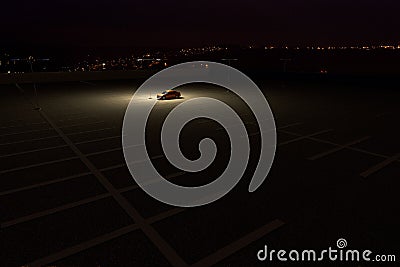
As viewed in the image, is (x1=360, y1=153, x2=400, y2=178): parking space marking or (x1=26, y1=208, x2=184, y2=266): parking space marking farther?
(x1=360, y1=153, x2=400, y2=178): parking space marking

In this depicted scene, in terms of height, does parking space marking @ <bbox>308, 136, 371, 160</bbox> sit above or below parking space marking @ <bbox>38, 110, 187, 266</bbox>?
below

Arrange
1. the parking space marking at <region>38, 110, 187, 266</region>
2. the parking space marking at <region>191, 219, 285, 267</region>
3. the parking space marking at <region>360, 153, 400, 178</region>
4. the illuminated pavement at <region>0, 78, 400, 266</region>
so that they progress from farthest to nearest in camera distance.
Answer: the parking space marking at <region>360, 153, 400, 178</region>
the illuminated pavement at <region>0, 78, 400, 266</region>
the parking space marking at <region>38, 110, 187, 266</region>
the parking space marking at <region>191, 219, 285, 267</region>

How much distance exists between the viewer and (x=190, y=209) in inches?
263

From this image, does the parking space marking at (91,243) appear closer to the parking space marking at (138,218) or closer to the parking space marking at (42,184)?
the parking space marking at (138,218)

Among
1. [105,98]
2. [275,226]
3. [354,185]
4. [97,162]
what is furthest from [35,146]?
[105,98]

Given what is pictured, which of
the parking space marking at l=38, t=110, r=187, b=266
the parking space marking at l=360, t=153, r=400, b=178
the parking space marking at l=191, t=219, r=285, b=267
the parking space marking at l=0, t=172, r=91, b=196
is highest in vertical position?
the parking space marking at l=0, t=172, r=91, b=196

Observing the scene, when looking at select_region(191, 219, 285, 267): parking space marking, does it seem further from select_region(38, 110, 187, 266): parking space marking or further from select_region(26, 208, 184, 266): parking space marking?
select_region(26, 208, 184, 266): parking space marking

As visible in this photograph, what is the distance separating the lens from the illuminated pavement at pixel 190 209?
5.25 meters

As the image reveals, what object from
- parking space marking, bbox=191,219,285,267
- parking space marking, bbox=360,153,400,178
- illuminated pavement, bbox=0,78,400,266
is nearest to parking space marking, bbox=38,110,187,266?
illuminated pavement, bbox=0,78,400,266

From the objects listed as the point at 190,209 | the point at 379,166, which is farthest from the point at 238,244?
the point at 379,166

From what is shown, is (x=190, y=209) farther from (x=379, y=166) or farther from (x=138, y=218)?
(x=379, y=166)

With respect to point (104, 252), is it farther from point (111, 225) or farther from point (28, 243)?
point (28, 243)

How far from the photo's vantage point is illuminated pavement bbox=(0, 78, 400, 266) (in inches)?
207

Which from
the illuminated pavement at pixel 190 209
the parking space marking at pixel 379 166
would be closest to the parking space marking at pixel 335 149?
the illuminated pavement at pixel 190 209
